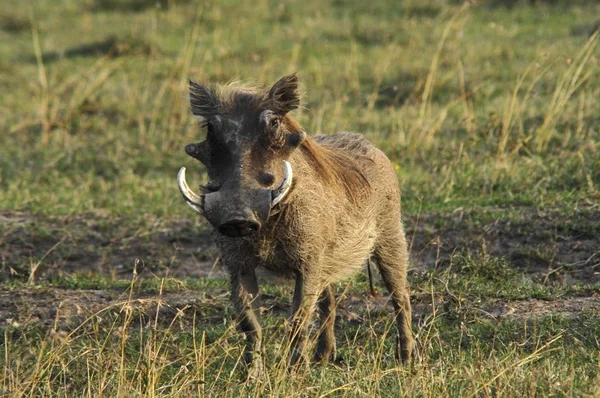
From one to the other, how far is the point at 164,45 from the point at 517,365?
7990mm

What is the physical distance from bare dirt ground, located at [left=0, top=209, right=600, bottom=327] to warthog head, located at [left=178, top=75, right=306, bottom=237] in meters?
1.26

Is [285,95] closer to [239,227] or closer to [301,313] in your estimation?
[239,227]

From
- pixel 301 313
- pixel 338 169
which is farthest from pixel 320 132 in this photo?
pixel 301 313

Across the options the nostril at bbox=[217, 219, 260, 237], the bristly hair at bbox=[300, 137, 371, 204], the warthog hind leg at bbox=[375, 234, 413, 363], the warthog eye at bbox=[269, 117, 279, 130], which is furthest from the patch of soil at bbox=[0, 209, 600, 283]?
the nostril at bbox=[217, 219, 260, 237]

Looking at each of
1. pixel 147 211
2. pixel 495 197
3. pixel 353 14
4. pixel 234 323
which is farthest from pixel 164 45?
pixel 234 323

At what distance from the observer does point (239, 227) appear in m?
3.75

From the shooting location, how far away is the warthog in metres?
3.84

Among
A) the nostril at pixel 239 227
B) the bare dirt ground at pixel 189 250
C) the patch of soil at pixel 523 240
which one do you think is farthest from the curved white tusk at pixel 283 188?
the patch of soil at pixel 523 240

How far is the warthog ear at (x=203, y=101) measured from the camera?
13.4ft

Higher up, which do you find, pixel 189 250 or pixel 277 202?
pixel 277 202

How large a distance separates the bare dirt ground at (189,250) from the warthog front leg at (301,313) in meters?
0.88

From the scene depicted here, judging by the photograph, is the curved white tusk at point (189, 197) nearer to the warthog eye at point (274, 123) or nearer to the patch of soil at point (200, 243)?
the warthog eye at point (274, 123)

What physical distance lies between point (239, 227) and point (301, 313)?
1.79 ft

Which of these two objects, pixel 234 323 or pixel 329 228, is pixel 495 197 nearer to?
pixel 329 228
